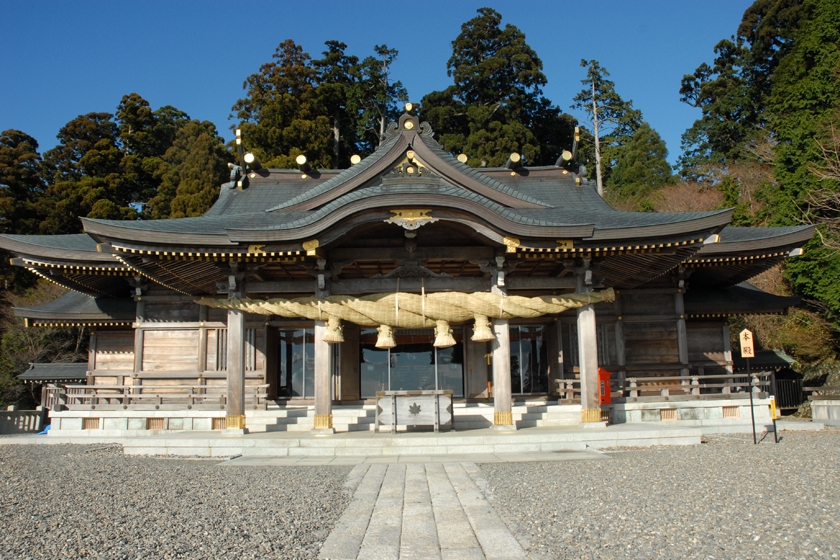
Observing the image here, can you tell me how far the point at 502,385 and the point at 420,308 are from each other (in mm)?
2153

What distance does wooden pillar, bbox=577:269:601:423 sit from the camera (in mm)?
11609

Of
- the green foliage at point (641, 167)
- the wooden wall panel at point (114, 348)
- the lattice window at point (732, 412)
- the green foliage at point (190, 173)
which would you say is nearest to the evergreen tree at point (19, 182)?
the green foliage at point (190, 173)

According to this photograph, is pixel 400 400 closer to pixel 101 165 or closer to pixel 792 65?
pixel 792 65

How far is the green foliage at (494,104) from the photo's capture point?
3441cm

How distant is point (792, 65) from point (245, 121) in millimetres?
29842

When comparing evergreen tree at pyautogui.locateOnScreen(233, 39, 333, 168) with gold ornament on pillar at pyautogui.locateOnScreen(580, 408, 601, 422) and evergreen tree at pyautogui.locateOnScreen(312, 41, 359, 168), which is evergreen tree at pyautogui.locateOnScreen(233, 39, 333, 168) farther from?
gold ornament on pillar at pyautogui.locateOnScreen(580, 408, 601, 422)

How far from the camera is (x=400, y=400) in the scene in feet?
37.0

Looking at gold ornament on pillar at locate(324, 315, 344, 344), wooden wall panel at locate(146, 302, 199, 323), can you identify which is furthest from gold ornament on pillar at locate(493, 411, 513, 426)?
wooden wall panel at locate(146, 302, 199, 323)

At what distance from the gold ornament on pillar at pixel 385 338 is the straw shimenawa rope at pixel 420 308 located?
0.17 ft

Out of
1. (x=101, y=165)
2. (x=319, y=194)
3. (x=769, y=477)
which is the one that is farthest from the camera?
(x=101, y=165)

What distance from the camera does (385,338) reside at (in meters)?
11.5

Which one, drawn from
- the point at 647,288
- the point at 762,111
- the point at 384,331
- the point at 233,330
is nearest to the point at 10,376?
the point at 233,330

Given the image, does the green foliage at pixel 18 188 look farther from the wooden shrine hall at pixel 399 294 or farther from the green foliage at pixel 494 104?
the green foliage at pixel 494 104

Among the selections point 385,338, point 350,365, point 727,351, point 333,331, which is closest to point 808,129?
point 727,351
